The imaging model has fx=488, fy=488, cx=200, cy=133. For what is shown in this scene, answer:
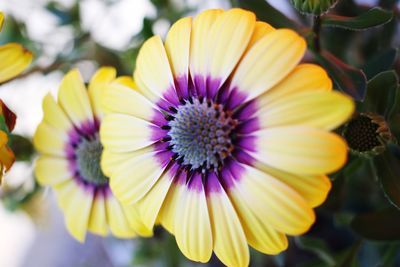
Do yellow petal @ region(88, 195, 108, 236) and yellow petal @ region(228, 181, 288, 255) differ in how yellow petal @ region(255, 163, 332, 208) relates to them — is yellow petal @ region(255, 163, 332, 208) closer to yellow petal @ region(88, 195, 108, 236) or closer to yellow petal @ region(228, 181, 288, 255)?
yellow petal @ region(228, 181, 288, 255)

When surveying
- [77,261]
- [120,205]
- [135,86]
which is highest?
[135,86]

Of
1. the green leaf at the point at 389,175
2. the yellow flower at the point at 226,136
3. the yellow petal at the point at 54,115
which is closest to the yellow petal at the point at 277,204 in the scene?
the yellow flower at the point at 226,136

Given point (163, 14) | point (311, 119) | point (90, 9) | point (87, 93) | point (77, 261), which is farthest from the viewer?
point (77, 261)

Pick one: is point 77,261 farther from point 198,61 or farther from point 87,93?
point 198,61

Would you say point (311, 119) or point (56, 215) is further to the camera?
point (56, 215)

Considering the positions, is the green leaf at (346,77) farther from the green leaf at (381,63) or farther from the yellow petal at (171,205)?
the yellow petal at (171,205)

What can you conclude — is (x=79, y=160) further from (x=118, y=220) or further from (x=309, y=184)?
(x=309, y=184)

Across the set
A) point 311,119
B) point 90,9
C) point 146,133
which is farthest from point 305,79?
point 90,9
